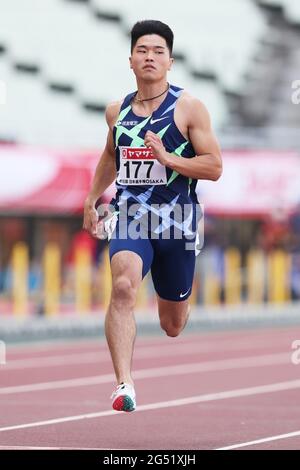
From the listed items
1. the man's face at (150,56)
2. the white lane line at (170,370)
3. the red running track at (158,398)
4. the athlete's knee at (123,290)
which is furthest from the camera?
the white lane line at (170,370)

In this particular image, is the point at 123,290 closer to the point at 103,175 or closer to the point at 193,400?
the point at 103,175

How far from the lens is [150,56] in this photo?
318 inches

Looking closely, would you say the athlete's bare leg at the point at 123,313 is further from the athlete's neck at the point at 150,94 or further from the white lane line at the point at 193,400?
the white lane line at the point at 193,400

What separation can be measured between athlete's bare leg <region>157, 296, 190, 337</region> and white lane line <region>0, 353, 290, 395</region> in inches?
144

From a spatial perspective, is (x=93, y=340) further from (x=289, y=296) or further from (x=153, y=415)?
(x=153, y=415)

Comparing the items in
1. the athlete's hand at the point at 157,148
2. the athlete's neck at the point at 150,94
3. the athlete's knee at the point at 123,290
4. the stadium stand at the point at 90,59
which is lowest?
the athlete's knee at the point at 123,290

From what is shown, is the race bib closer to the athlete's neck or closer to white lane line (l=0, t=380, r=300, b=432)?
the athlete's neck

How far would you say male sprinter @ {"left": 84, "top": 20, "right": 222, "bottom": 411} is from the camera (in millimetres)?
8047

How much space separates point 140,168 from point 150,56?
60cm

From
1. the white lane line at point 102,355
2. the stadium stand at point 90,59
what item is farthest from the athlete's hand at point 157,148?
the stadium stand at point 90,59

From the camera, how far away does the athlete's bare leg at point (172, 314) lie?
28.4ft

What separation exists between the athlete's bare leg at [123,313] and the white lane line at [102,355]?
7.45m

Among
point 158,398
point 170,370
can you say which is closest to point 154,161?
point 158,398
